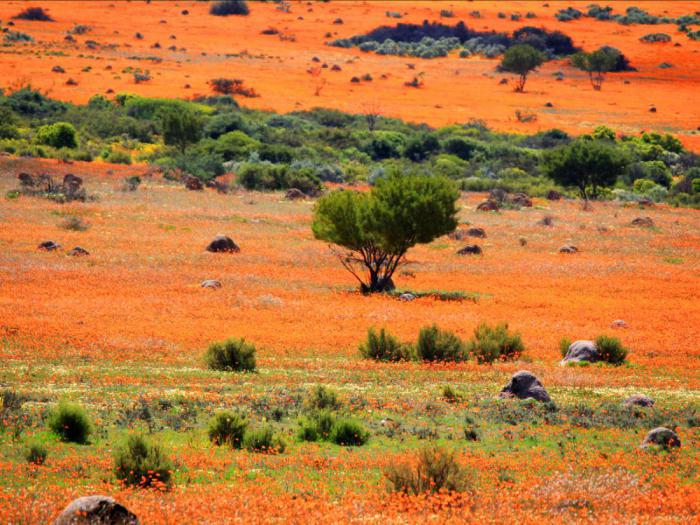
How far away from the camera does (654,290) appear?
117 ft

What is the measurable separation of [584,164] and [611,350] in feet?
144

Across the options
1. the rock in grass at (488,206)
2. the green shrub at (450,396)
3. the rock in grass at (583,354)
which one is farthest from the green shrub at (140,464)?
the rock in grass at (488,206)

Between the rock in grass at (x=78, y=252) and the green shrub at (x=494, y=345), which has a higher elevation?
the green shrub at (x=494, y=345)


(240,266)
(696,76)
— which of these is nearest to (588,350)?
(240,266)

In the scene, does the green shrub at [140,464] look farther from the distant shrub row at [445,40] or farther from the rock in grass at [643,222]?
the distant shrub row at [445,40]

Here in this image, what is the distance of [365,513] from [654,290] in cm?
2814

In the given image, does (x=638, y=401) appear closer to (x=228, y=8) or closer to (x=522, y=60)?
(x=522, y=60)

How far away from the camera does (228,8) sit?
15975 centimetres

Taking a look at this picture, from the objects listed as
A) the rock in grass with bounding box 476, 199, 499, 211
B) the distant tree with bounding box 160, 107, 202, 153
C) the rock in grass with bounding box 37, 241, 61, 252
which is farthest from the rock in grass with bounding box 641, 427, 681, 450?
the distant tree with bounding box 160, 107, 202, 153

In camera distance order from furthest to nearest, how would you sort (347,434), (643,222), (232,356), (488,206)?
Answer: (488,206) → (643,222) → (232,356) → (347,434)

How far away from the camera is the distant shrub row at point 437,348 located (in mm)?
23094

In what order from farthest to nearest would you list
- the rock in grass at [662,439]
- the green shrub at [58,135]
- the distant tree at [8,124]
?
the distant tree at [8,124], the green shrub at [58,135], the rock in grass at [662,439]

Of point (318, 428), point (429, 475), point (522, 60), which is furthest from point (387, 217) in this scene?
point (522, 60)

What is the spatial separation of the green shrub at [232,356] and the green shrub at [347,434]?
6.77 m
